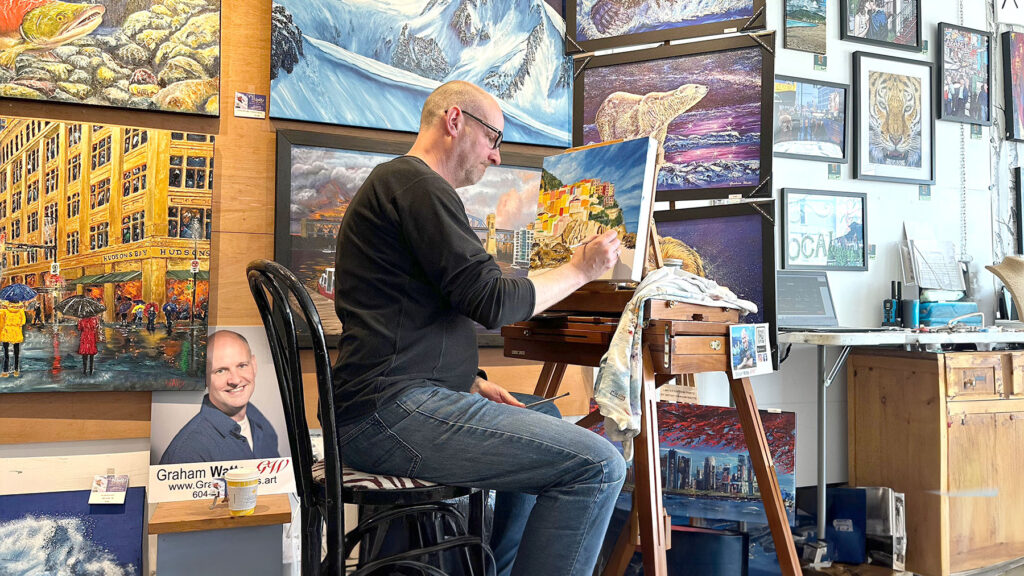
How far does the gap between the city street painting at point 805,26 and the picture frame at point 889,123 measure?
8.5 inches

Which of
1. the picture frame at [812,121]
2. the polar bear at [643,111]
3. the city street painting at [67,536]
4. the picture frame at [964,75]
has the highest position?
the picture frame at [964,75]

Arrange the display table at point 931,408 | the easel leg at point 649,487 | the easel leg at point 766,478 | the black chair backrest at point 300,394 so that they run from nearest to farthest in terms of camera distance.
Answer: the black chair backrest at point 300,394 → the easel leg at point 649,487 → the easel leg at point 766,478 → the display table at point 931,408

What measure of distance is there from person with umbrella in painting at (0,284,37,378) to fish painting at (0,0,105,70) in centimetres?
68

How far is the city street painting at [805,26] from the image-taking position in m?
3.37

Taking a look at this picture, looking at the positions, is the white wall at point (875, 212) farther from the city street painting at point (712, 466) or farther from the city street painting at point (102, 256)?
the city street painting at point (102, 256)

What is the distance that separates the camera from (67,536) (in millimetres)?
2297

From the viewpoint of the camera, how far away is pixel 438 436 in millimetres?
1344

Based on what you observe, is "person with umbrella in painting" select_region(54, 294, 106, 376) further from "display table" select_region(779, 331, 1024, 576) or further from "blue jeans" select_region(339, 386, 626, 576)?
"display table" select_region(779, 331, 1024, 576)

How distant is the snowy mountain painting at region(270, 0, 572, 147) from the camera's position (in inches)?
101

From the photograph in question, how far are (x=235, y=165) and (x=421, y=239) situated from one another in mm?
1396

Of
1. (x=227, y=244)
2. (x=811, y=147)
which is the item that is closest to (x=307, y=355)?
(x=227, y=244)

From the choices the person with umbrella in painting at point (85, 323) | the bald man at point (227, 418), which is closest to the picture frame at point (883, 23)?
the bald man at point (227, 418)

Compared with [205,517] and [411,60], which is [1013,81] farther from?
[205,517]

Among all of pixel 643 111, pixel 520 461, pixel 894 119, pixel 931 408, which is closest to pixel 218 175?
pixel 643 111
